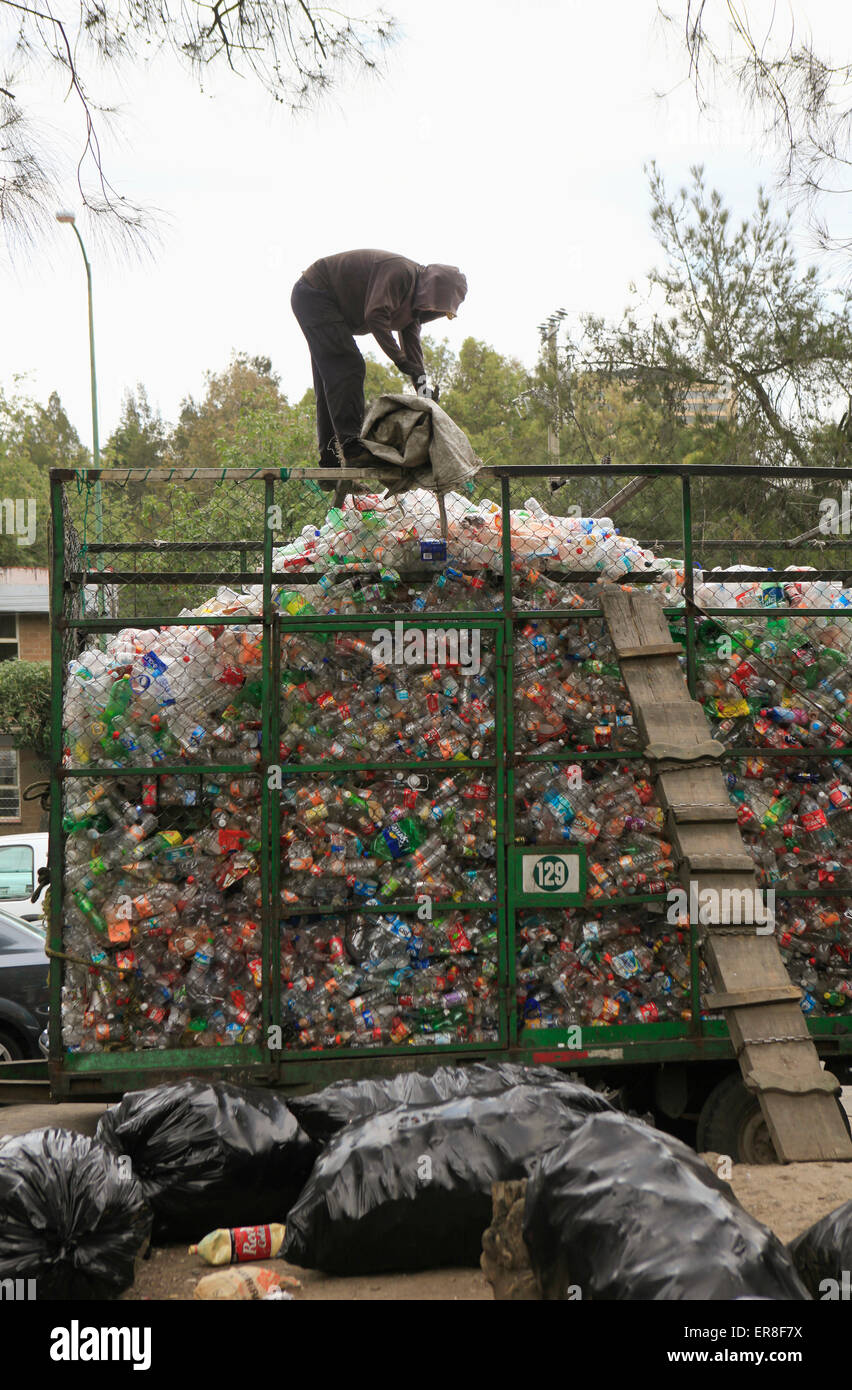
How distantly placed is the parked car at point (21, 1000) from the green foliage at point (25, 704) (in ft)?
54.6

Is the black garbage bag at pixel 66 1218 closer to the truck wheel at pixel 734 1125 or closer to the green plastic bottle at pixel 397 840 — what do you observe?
the green plastic bottle at pixel 397 840

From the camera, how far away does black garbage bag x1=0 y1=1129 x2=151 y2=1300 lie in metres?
3.67

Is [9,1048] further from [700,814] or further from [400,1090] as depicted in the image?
[700,814]

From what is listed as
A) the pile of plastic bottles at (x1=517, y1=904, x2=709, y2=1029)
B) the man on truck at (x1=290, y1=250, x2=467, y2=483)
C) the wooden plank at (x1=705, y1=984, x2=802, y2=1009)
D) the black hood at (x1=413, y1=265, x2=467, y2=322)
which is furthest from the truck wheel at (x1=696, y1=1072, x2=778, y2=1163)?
the black hood at (x1=413, y1=265, x2=467, y2=322)

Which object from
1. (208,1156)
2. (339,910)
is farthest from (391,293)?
(208,1156)

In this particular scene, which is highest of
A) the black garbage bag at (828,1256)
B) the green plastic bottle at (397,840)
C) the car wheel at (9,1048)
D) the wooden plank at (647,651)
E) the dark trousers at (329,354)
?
the dark trousers at (329,354)

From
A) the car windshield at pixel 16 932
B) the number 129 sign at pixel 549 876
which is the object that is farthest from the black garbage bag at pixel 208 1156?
the car windshield at pixel 16 932

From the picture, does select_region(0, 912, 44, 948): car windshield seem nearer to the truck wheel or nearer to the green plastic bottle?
Answer: the green plastic bottle

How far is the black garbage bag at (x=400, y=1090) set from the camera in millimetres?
4531

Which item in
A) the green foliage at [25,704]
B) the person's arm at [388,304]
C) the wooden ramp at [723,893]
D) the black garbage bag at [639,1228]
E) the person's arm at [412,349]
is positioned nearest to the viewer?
the black garbage bag at [639,1228]

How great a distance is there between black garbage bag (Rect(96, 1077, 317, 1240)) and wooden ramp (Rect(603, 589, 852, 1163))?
1.89m
